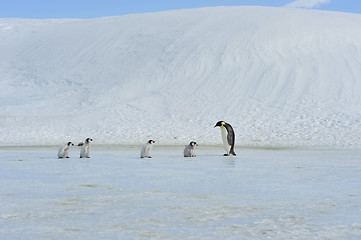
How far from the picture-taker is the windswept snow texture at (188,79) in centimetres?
2942

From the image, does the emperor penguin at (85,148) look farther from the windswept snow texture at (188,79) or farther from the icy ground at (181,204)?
the windswept snow texture at (188,79)

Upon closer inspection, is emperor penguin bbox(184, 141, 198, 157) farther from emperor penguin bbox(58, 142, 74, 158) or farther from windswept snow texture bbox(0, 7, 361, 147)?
windswept snow texture bbox(0, 7, 361, 147)

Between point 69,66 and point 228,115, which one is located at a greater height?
point 69,66

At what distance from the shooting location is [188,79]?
38.1 metres

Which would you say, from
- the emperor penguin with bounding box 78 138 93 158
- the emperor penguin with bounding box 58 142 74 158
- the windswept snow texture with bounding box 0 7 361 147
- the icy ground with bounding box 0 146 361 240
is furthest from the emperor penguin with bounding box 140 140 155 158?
the windswept snow texture with bounding box 0 7 361 147

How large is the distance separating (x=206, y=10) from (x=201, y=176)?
42.6 metres

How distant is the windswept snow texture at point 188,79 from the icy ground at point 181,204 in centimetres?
1407

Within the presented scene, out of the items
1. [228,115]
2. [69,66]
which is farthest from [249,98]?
[69,66]

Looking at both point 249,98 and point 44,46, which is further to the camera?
point 44,46

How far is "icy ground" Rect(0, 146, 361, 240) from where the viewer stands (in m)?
5.41

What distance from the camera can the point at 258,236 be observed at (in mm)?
5184

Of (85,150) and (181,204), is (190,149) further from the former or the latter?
(181,204)

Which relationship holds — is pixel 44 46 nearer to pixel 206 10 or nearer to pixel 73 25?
pixel 73 25

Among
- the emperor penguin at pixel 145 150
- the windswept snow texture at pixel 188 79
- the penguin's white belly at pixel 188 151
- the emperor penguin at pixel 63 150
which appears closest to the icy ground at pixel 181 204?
the emperor penguin at pixel 63 150
